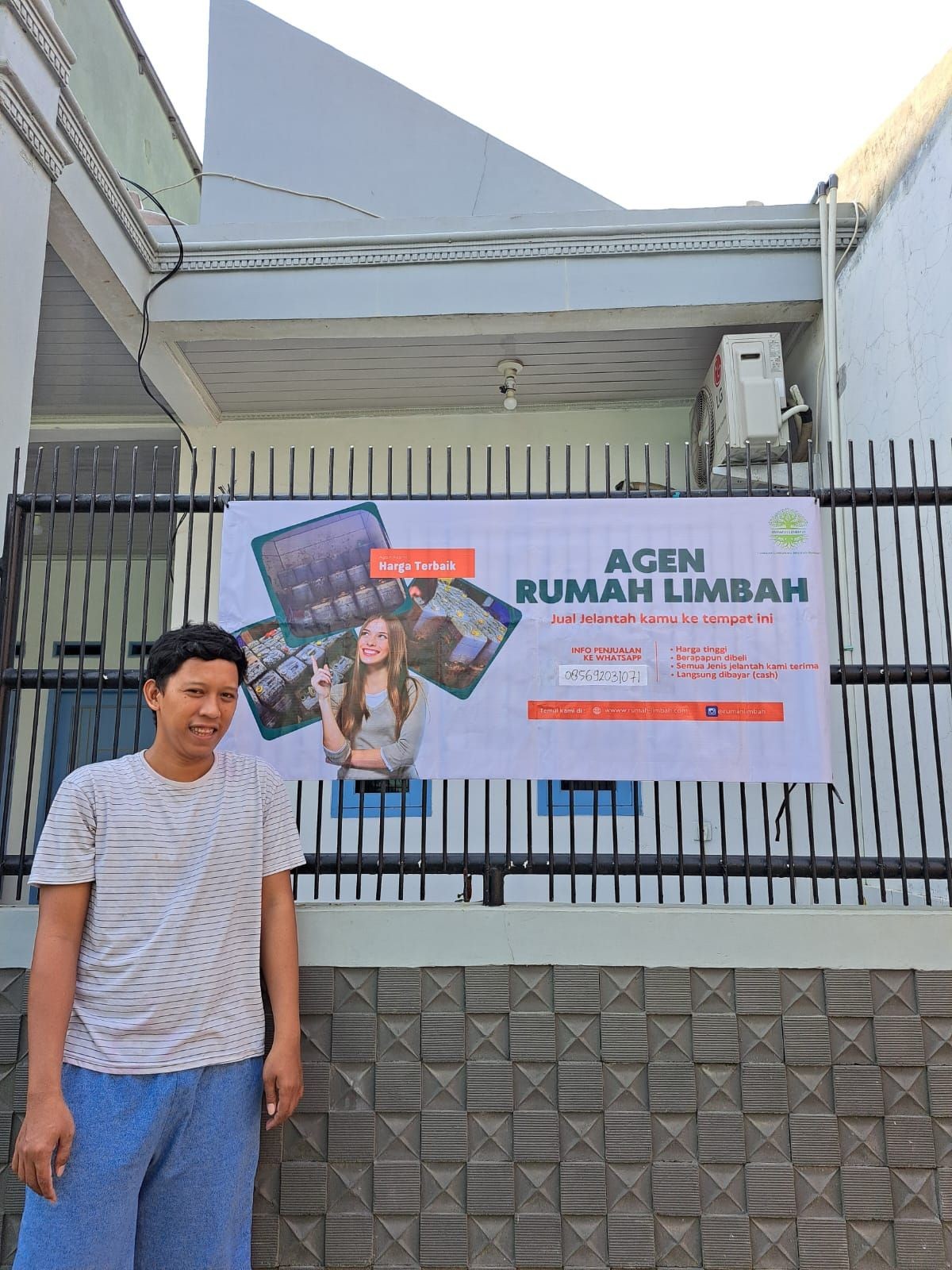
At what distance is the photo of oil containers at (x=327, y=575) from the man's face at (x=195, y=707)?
641mm

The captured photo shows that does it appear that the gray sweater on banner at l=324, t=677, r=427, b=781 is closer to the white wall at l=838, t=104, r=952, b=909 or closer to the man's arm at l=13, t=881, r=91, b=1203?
the man's arm at l=13, t=881, r=91, b=1203

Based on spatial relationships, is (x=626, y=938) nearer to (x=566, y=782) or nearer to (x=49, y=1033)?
(x=566, y=782)

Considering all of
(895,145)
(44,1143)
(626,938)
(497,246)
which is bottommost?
(44,1143)

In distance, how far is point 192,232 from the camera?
577 centimetres

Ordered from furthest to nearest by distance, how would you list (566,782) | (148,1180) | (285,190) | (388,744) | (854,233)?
(285,190), (854,233), (566,782), (388,744), (148,1180)

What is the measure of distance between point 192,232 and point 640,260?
2761 mm

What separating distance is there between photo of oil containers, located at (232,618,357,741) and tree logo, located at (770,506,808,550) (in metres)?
1.44

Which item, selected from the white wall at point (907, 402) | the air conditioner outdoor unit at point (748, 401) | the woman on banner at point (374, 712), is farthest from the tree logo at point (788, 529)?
the air conditioner outdoor unit at point (748, 401)

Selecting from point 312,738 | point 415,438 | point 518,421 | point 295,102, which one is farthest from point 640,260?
point 312,738

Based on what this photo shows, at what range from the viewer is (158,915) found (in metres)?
2.31

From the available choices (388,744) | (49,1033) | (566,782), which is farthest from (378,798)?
(49,1033)

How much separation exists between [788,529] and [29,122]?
3.45 metres

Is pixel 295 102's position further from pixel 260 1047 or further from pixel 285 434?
pixel 260 1047

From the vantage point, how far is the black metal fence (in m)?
2.93
